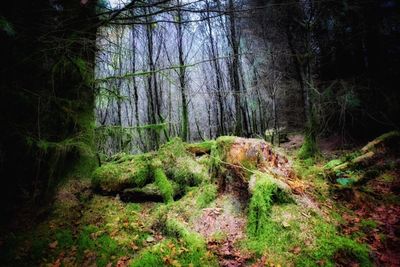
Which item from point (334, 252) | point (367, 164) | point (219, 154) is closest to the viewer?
point (334, 252)

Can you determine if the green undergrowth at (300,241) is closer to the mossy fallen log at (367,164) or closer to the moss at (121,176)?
the mossy fallen log at (367,164)

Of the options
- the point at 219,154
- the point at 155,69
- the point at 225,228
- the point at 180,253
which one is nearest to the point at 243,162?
the point at 219,154

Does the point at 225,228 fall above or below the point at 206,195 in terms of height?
below

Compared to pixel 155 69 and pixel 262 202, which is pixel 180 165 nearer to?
pixel 262 202

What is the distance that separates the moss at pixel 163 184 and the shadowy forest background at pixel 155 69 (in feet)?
3.90

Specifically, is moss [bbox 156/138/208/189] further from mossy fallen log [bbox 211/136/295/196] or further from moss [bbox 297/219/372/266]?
moss [bbox 297/219/372/266]

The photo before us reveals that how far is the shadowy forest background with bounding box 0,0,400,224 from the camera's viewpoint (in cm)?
407

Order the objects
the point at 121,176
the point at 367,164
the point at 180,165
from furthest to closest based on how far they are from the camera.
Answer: the point at 367,164 → the point at 180,165 → the point at 121,176

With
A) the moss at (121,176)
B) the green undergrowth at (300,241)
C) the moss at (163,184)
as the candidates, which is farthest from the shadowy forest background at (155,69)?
the green undergrowth at (300,241)

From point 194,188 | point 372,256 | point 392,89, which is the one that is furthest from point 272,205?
point 392,89

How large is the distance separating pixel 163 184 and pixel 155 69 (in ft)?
26.6

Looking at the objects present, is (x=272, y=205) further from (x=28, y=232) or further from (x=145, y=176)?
(x=28, y=232)

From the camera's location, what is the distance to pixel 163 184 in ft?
20.0

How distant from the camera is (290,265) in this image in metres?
3.69
